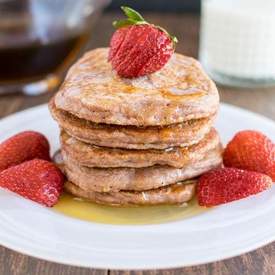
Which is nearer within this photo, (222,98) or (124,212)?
(124,212)

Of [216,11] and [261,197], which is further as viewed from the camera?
[216,11]

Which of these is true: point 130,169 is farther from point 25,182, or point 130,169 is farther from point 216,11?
point 216,11

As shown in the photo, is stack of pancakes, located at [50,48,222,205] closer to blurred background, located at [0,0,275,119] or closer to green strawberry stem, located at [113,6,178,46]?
green strawberry stem, located at [113,6,178,46]

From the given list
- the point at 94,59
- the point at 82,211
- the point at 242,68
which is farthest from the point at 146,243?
the point at 242,68

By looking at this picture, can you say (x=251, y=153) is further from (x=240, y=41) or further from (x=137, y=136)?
(x=240, y=41)

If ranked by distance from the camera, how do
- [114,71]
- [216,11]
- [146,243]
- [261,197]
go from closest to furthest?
[146,243], [261,197], [114,71], [216,11]

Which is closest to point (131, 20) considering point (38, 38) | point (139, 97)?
point (139, 97)
